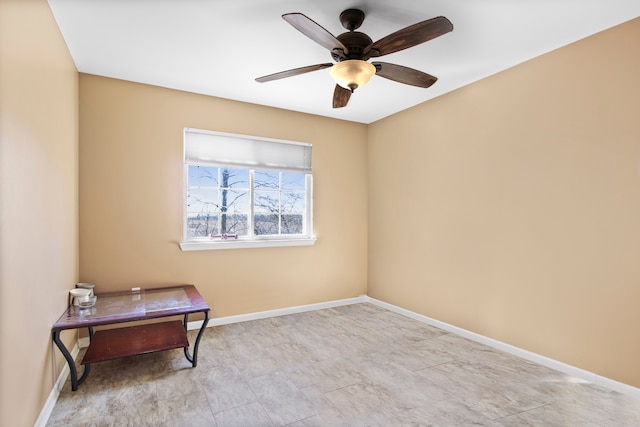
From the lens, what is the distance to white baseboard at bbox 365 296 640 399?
2.37 meters

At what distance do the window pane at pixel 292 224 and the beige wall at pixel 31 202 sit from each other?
2256 mm

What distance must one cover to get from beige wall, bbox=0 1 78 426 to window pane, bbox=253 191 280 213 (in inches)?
74.9

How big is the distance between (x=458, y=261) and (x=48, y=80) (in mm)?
3709

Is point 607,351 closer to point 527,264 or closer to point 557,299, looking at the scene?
point 557,299

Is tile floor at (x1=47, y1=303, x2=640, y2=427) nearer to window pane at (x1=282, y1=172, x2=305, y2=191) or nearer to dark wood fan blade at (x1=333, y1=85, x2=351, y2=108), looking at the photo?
window pane at (x1=282, y1=172, x2=305, y2=191)

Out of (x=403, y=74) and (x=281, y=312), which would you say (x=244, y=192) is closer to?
(x=281, y=312)

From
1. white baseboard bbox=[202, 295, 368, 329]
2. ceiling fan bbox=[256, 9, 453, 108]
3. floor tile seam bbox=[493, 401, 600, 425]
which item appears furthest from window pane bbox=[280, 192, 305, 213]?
floor tile seam bbox=[493, 401, 600, 425]

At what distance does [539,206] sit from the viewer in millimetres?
2855

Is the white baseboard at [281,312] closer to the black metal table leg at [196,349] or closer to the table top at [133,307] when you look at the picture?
the table top at [133,307]

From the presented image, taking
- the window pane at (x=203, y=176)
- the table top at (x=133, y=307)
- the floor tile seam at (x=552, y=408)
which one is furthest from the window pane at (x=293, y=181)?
the floor tile seam at (x=552, y=408)

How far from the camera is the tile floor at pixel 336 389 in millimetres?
2092

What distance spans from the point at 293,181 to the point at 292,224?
1.82 ft

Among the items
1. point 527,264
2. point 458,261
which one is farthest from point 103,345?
point 527,264

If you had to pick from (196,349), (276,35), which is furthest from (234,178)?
(196,349)
